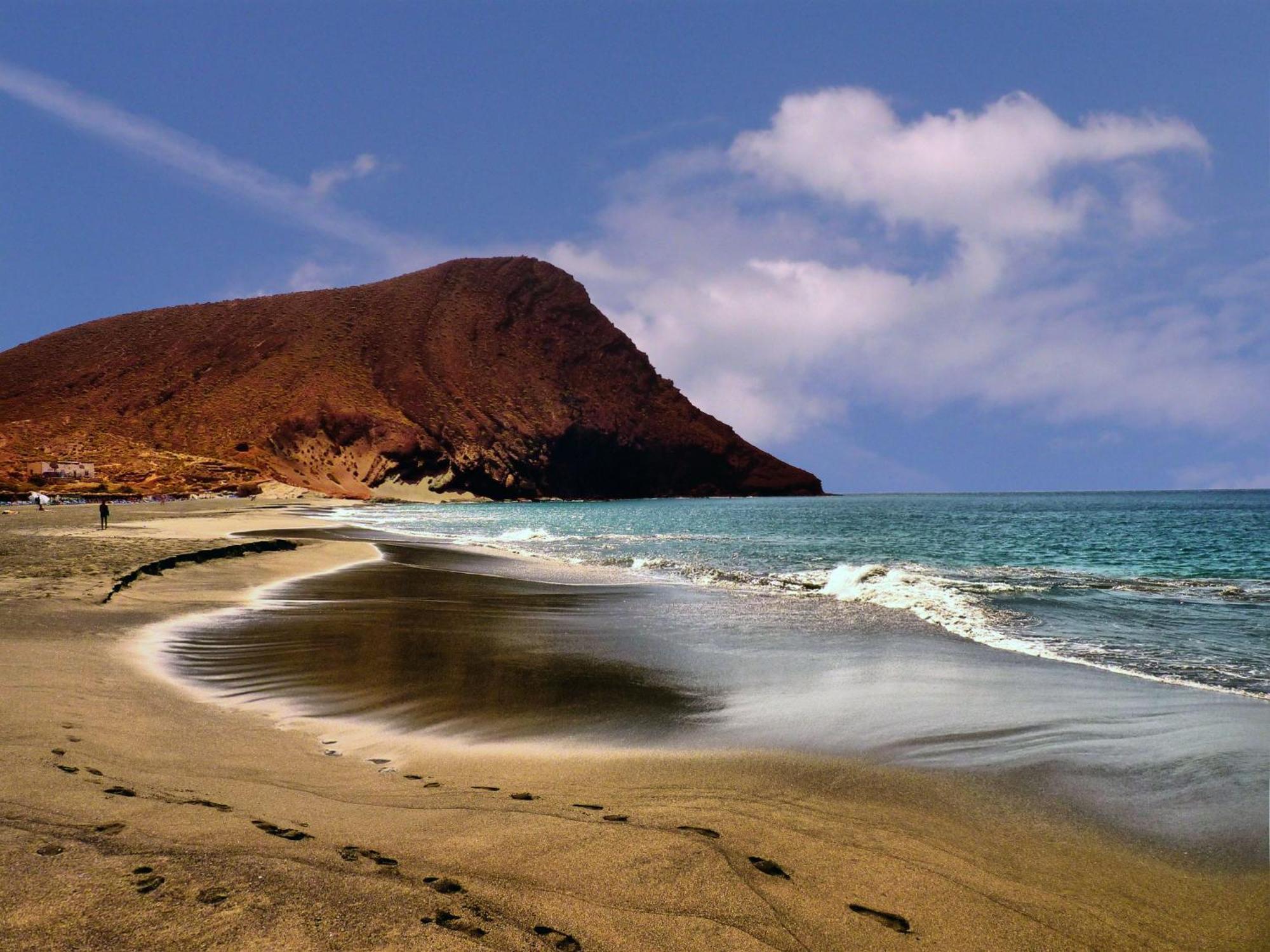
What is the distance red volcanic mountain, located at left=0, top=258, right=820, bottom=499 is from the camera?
99.2 metres

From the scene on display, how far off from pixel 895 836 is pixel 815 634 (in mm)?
6657

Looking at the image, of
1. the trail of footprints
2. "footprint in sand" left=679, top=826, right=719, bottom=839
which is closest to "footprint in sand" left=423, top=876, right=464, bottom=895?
the trail of footprints

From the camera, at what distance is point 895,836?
3.86 meters

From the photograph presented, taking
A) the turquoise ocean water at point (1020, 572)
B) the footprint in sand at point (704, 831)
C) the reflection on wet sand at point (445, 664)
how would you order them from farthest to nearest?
1. the turquoise ocean water at point (1020, 572)
2. the reflection on wet sand at point (445, 664)
3. the footprint in sand at point (704, 831)

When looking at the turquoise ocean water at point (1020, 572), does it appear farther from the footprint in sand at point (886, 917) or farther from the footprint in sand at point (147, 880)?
the footprint in sand at point (147, 880)

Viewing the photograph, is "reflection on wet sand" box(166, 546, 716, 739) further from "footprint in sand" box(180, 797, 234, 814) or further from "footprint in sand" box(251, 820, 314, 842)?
"footprint in sand" box(251, 820, 314, 842)

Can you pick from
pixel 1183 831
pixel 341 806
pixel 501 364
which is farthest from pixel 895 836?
pixel 501 364

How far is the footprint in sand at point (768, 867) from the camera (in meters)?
3.31

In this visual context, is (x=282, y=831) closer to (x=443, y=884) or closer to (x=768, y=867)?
(x=443, y=884)

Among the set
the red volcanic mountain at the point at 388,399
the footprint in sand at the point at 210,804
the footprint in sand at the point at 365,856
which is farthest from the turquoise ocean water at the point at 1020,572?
the red volcanic mountain at the point at 388,399

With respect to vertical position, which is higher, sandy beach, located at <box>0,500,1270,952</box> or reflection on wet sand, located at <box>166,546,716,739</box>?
sandy beach, located at <box>0,500,1270,952</box>

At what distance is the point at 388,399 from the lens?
390 feet

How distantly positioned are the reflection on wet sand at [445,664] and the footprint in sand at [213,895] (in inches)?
117

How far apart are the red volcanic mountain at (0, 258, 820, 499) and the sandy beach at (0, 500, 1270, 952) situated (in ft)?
274
